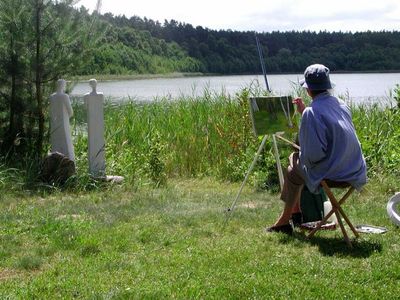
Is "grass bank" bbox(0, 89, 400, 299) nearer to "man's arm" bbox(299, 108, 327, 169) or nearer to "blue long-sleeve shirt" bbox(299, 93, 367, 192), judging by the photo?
"blue long-sleeve shirt" bbox(299, 93, 367, 192)

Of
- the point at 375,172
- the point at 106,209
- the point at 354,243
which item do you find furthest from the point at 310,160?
the point at 375,172

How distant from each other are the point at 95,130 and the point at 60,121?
50 cm

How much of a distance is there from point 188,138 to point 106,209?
412 cm

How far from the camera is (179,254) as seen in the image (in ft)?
17.8

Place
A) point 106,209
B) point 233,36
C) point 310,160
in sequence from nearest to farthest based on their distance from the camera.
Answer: point 310,160 → point 106,209 → point 233,36

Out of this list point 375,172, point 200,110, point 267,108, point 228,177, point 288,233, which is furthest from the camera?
point 200,110

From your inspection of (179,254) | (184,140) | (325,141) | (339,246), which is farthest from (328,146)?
(184,140)

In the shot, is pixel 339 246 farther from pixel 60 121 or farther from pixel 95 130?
pixel 60 121

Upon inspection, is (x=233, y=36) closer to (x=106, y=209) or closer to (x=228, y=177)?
(x=228, y=177)

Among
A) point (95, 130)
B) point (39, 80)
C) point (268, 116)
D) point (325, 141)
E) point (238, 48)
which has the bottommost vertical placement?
point (95, 130)

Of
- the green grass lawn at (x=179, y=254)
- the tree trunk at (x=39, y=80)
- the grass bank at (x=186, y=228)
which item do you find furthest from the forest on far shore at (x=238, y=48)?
the green grass lawn at (x=179, y=254)

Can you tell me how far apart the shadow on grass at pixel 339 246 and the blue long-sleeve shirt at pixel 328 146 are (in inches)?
18.7

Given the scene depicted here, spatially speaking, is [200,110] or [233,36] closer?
[200,110]

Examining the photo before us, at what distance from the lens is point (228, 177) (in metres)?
10.1
